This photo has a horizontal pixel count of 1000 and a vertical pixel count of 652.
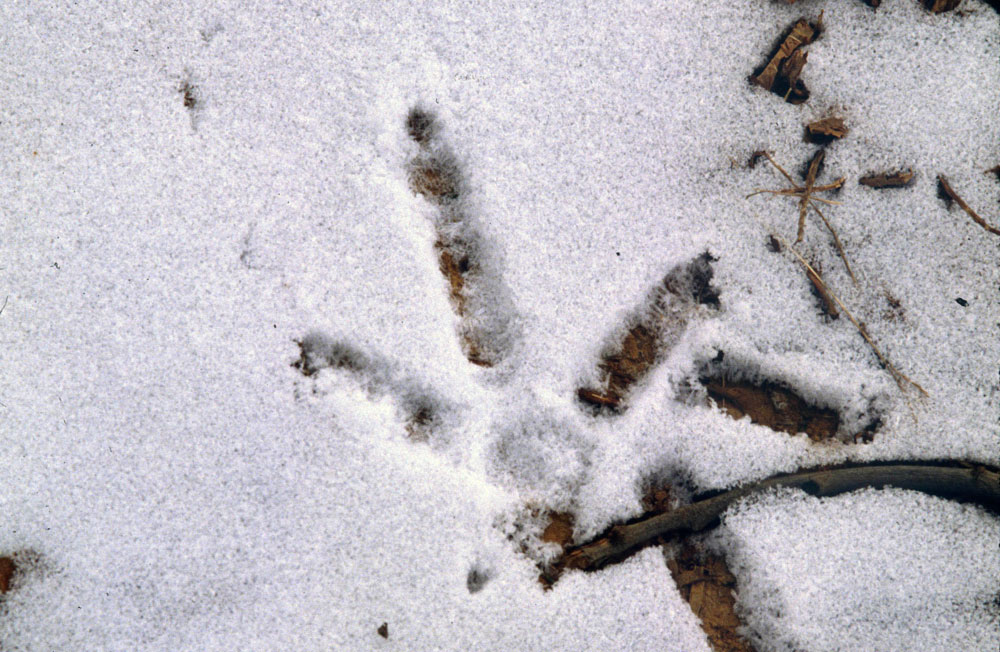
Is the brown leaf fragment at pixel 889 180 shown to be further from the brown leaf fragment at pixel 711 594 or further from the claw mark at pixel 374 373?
the claw mark at pixel 374 373

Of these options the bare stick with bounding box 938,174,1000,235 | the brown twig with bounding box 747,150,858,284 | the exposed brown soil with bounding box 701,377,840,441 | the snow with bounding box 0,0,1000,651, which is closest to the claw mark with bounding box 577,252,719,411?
the snow with bounding box 0,0,1000,651

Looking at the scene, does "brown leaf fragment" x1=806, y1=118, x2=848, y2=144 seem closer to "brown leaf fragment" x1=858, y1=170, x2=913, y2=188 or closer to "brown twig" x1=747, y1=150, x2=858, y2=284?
"brown twig" x1=747, y1=150, x2=858, y2=284

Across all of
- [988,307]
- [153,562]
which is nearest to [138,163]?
[153,562]

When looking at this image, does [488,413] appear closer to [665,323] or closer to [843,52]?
[665,323]

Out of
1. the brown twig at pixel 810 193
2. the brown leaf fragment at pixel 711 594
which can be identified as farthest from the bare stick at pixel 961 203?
the brown leaf fragment at pixel 711 594

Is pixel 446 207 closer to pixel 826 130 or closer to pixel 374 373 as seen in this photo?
pixel 374 373
